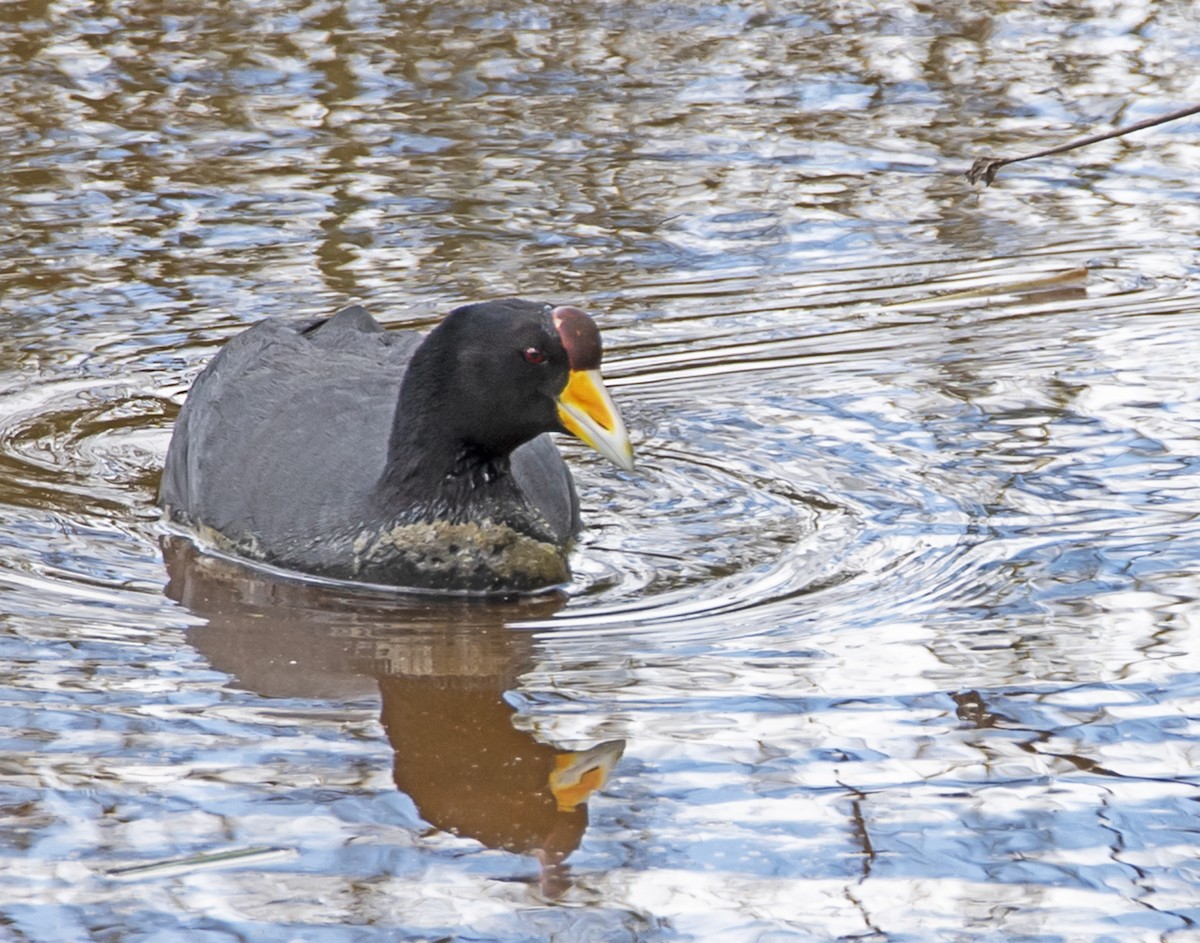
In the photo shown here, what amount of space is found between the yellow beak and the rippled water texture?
1.52 ft

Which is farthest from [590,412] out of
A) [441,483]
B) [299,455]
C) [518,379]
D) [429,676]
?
[299,455]

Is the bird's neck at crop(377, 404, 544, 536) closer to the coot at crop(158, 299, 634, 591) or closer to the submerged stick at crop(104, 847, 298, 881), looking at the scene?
the coot at crop(158, 299, 634, 591)

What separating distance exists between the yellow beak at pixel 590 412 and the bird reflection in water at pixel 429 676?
508mm

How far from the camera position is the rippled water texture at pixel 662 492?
4094 mm

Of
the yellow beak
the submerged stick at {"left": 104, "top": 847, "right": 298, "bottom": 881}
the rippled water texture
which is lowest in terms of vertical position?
the rippled water texture

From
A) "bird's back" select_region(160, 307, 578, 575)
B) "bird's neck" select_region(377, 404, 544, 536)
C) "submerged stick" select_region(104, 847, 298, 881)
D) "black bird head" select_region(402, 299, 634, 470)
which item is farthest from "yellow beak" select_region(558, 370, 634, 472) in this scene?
"submerged stick" select_region(104, 847, 298, 881)

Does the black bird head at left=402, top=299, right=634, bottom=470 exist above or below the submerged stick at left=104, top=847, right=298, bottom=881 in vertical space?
above

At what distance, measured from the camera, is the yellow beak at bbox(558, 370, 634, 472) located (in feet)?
18.2

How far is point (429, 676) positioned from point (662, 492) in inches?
57.1

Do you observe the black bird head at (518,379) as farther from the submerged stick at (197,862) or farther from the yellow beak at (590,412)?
the submerged stick at (197,862)

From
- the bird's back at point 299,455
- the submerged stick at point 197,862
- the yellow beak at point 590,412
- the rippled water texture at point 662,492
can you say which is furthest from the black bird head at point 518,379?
the submerged stick at point 197,862

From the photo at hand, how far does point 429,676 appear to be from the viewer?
17.2 ft

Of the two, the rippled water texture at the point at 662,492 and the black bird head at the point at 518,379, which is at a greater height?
the black bird head at the point at 518,379

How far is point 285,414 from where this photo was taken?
6.24m
